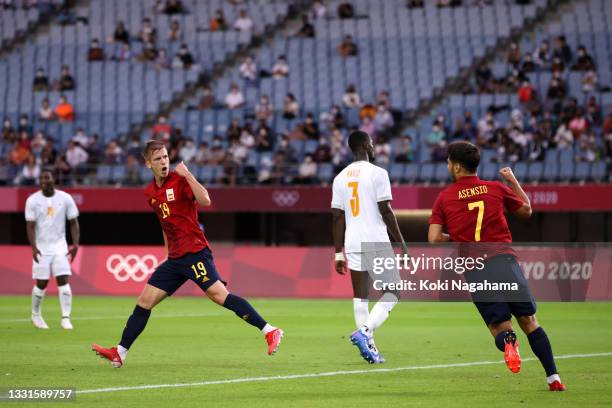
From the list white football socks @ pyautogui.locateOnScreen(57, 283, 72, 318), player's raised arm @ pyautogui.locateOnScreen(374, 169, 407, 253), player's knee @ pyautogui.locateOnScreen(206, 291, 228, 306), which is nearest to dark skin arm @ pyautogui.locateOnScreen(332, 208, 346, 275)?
player's raised arm @ pyautogui.locateOnScreen(374, 169, 407, 253)

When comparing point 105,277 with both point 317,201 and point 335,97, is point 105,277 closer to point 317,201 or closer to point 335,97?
point 317,201

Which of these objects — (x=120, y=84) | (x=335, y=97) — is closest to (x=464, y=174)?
(x=335, y=97)

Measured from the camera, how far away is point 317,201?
33.8 meters

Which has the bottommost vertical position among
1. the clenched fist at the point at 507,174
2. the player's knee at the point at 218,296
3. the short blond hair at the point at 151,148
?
the player's knee at the point at 218,296

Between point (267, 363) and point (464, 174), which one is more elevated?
point (464, 174)

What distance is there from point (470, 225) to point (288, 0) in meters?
31.9

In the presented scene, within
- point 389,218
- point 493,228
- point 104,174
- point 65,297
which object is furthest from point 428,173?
point 493,228

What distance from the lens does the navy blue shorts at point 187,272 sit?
12539 millimetres

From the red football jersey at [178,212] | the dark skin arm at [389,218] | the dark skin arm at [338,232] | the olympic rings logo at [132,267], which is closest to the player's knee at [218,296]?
the red football jersey at [178,212]

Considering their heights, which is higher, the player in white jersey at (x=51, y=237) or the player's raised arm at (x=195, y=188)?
the player's raised arm at (x=195, y=188)

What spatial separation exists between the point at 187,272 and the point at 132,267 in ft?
54.5

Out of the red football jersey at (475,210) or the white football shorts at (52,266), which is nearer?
the red football jersey at (475,210)

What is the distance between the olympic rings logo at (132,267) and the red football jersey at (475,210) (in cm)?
1869

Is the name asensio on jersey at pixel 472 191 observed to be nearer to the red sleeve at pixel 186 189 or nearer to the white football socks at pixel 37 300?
the red sleeve at pixel 186 189
